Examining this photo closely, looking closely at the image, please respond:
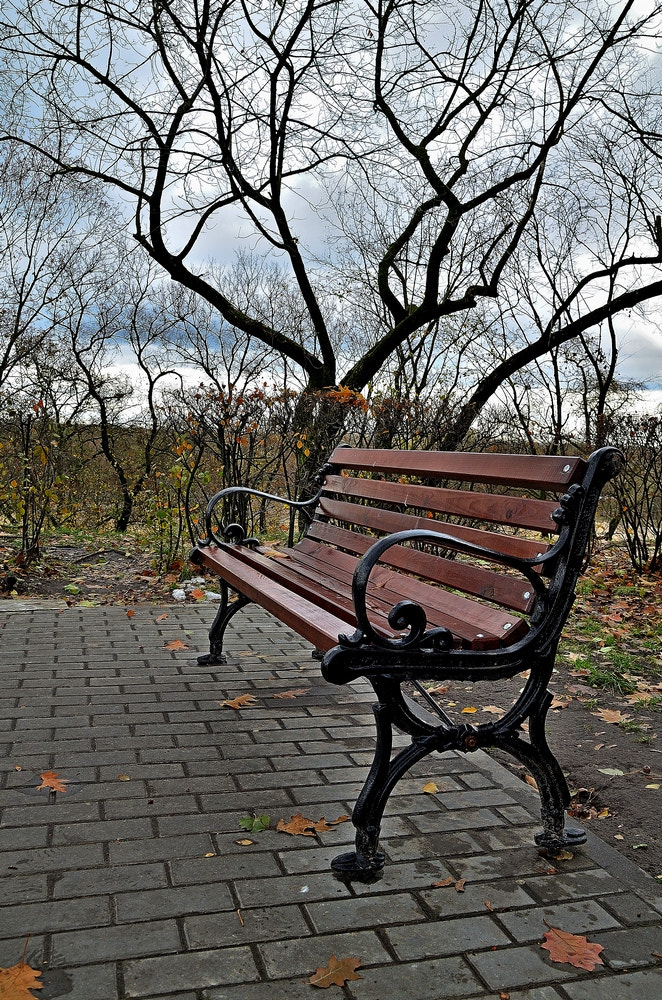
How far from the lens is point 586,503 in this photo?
106 inches

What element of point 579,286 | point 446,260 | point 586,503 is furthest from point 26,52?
point 586,503

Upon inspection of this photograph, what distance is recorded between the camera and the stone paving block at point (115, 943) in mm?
2049

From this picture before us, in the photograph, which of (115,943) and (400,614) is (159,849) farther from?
(400,614)

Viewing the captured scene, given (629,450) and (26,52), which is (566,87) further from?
(26,52)

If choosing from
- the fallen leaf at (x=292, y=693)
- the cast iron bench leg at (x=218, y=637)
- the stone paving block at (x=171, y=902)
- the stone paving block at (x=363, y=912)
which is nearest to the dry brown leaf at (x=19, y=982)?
the stone paving block at (x=171, y=902)

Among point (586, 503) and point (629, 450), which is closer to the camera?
point (586, 503)

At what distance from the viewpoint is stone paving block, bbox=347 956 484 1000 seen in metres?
1.97

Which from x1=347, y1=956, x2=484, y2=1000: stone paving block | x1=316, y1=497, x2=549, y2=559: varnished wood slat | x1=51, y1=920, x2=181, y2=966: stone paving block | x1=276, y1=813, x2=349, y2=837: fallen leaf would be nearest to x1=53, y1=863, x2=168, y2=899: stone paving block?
x1=51, y1=920, x2=181, y2=966: stone paving block

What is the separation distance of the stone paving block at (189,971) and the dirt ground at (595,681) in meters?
1.43

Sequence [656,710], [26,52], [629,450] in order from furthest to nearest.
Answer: [26,52] → [629,450] → [656,710]

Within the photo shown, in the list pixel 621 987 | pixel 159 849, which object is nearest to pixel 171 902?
pixel 159 849

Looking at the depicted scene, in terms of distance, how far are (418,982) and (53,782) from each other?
1.64 m

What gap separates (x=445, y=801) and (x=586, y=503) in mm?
1253

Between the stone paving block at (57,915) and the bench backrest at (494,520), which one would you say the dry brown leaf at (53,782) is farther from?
the bench backrest at (494,520)
